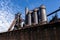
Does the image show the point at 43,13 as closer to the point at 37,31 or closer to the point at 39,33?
the point at 37,31

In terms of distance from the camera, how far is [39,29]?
1147 cm

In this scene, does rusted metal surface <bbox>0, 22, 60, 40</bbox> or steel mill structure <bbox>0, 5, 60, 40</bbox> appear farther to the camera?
steel mill structure <bbox>0, 5, 60, 40</bbox>

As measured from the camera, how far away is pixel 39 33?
11.4 meters

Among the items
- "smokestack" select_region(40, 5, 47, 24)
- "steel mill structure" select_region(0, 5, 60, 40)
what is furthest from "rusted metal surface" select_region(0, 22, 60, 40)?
"smokestack" select_region(40, 5, 47, 24)

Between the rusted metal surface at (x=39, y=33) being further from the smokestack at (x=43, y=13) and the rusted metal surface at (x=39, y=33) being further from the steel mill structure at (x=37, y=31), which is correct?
the smokestack at (x=43, y=13)

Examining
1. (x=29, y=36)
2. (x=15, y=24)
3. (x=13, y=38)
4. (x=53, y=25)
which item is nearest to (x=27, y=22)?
(x=15, y=24)

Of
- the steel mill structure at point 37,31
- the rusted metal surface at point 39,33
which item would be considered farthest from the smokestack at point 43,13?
the rusted metal surface at point 39,33

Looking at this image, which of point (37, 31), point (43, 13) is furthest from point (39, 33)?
point (43, 13)

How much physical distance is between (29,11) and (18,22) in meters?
3.16

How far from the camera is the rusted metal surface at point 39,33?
10320 millimetres

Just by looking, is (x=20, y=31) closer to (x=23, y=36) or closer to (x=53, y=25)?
(x=23, y=36)

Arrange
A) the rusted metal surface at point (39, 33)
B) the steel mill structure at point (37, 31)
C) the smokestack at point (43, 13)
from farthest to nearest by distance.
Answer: the smokestack at point (43, 13)
the steel mill structure at point (37, 31)
the rusted metal surface at point (39, 33)

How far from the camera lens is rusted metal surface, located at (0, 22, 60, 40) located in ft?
33.9

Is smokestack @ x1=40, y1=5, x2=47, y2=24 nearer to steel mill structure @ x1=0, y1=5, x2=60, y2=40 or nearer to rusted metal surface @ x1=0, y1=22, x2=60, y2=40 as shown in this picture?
steel mill structure @ x1=0, y1=5, x2=60, y2=40
